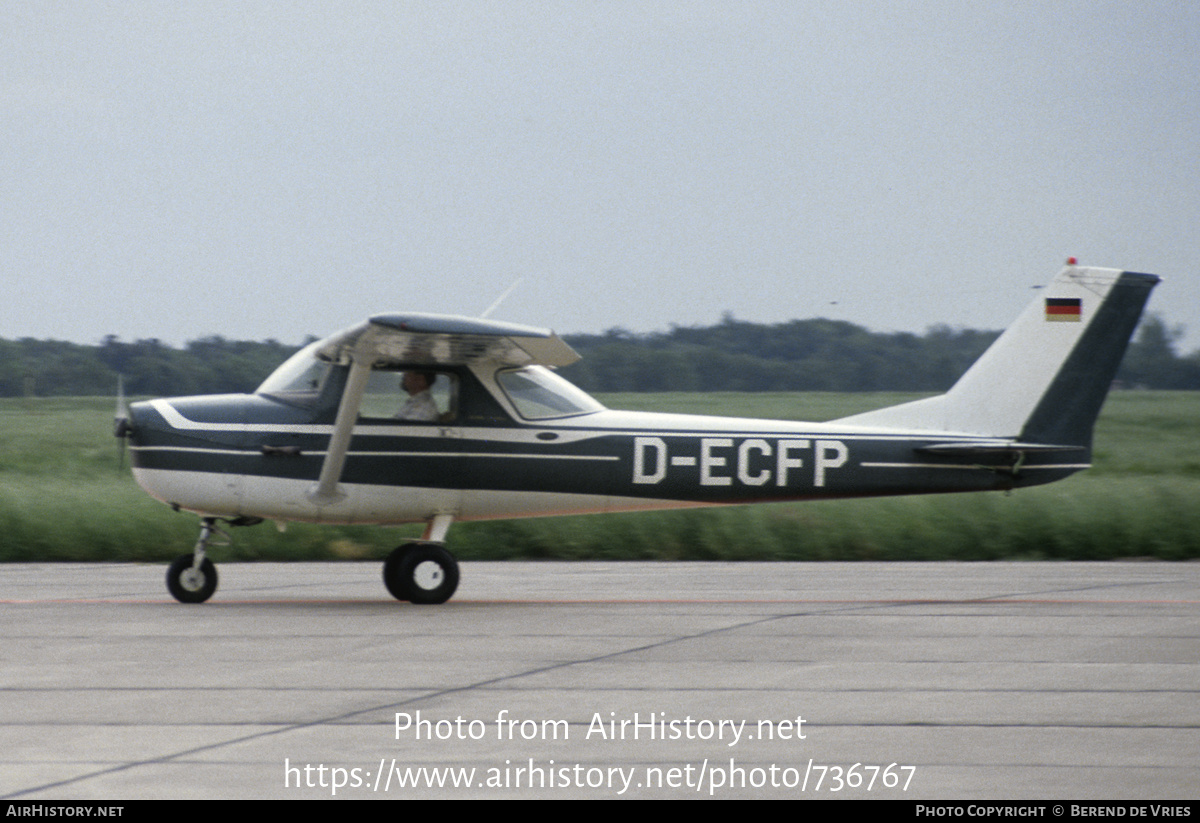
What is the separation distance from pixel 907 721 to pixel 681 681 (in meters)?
1.33

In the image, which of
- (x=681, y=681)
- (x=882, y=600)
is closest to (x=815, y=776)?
(x=681, y=681)

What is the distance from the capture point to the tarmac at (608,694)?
471 cm

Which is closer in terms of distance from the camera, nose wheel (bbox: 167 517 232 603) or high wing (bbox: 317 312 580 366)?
high wing (bbox: 317 312 580 366)

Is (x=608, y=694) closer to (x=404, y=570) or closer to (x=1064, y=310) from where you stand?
(x=404, y=570)

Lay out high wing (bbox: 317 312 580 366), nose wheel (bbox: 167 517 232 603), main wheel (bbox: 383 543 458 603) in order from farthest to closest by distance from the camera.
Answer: nose wheel (bbox: 167 517 232 603), main wheel (bbox: 383 543 458 603), high wing (bbox: 317 312 580 366)

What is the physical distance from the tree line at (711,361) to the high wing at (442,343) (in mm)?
8672

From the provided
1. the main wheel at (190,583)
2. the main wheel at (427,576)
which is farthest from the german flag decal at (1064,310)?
the main wheel at (190,583)

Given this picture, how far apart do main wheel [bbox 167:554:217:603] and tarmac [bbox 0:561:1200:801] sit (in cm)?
17

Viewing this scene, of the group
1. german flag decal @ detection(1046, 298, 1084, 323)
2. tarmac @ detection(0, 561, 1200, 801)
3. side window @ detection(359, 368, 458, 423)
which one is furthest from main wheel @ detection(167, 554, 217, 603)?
german flag decal @ detection(1046, 298, 1084, 323)

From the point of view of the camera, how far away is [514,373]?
33.2ft

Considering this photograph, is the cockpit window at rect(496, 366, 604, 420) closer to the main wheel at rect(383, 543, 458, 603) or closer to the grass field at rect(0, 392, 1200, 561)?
the main wheel at rect(383, 543, 458, 603)

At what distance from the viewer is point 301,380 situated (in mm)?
10016

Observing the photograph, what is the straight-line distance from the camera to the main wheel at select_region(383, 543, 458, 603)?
32.4 feet

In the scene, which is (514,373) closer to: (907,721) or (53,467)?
(907,721)
